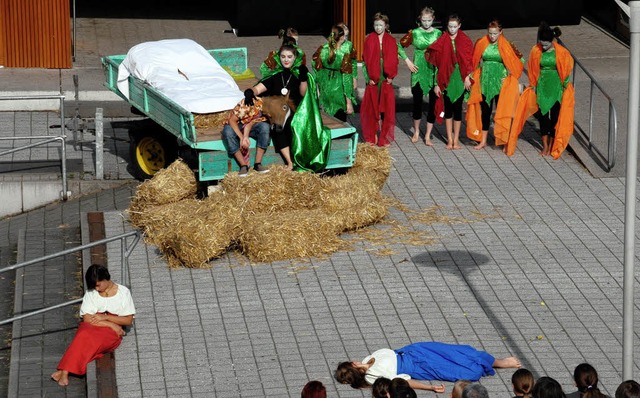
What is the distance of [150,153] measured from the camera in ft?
54.7

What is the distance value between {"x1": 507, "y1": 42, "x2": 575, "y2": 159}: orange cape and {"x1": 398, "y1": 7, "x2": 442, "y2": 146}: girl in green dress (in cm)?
111

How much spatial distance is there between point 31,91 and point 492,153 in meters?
7.19

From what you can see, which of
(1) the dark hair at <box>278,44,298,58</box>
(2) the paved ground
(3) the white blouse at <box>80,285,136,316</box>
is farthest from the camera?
(1) the dark hair at <box>278,44,298,58</box>

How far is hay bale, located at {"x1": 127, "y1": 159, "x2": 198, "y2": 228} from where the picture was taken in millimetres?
14633

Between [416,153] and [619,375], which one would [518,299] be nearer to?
[619,375]

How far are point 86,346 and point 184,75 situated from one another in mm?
5590

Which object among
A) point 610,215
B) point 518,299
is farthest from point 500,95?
point 518,299

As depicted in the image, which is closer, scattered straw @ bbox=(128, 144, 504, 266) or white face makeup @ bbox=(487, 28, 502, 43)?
scattered straw @ bbox=(128, 144, 504, 266)

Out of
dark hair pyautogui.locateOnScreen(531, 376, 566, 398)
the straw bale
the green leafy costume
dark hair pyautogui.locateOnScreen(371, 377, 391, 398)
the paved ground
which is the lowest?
the paved ground

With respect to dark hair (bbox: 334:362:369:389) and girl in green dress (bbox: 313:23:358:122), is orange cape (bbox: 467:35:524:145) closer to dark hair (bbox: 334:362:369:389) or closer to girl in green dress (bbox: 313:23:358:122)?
girl in green dress (bbox: 313:23:358:122)

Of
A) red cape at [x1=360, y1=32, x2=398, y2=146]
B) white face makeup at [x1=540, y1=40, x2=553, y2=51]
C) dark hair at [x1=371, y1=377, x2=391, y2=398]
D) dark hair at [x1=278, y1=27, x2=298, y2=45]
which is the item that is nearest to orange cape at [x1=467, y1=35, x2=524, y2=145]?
white face makeup at [x1=540, y1=40, x2=553, y2=51]

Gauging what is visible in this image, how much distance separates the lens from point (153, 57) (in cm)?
1655

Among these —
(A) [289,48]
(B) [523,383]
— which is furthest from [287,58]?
(B) [523,383]

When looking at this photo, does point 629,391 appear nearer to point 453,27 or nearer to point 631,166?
point 631,166
